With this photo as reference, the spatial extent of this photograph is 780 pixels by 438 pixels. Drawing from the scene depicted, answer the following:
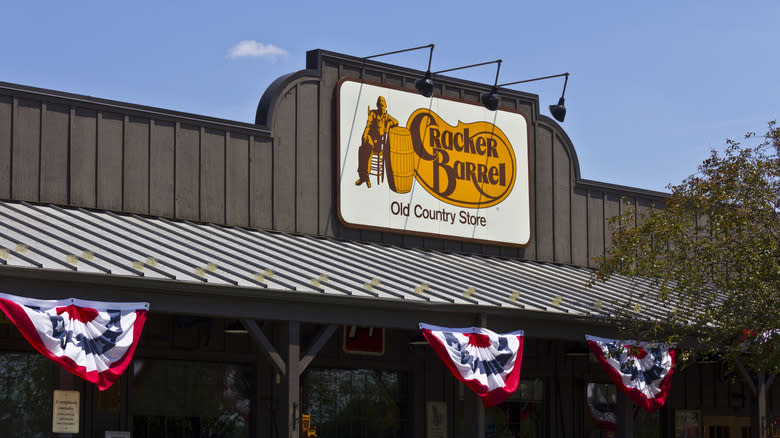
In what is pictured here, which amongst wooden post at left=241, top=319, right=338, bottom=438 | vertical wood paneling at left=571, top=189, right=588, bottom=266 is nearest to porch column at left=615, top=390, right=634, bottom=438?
vertical wood paneling at left=571, top=189, right=588, bottom=266

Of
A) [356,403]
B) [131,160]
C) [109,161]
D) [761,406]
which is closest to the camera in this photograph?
[109,161]

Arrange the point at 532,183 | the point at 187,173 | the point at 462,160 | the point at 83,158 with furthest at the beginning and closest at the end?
the point at 532,183 < the point at 462,160 < the point at 187,173 < the point at 83,158

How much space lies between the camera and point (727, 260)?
701 inches

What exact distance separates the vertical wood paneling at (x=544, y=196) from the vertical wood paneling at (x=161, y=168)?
7606 millimetres

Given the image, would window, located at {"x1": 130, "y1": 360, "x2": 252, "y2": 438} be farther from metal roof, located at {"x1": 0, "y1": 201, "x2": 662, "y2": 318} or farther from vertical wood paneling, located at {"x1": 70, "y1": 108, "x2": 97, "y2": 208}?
vertical wood paneling, located at {"x1": 70, "y1": 108, "x2": 97, "y2": 208}

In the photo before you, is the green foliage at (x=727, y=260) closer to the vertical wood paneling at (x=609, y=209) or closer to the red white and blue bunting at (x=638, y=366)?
the red white and blue bunting at (x=638, y=366)

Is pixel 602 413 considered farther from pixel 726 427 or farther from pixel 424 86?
pixel 424 86

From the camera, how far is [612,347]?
1834 cm

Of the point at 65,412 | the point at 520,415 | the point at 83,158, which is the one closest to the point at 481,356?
the point at 520,415

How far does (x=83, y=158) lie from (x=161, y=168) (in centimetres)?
126

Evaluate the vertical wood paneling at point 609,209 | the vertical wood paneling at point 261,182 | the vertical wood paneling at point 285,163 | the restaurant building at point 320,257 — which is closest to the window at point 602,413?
the restaurant building at point 320,257

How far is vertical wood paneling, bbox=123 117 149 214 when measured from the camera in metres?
17.8

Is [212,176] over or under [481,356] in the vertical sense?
over

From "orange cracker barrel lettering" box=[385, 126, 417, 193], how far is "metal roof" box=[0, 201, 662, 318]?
3.78 feet
